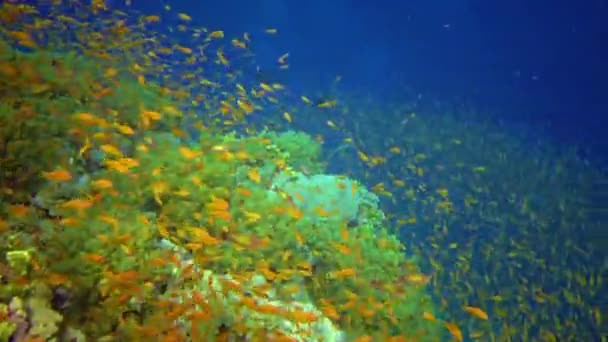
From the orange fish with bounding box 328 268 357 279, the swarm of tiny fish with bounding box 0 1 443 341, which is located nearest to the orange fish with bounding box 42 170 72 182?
the swarm of tiny fish with bounding box 0 1 443 341

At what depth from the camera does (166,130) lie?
7.15m

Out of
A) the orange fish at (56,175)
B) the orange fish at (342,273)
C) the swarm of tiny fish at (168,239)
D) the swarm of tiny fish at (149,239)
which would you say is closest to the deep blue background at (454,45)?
the swarm of tiny fish at (168,239)

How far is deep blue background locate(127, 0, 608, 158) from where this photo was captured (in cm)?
5494

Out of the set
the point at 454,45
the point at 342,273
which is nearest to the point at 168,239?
the point at 342,273

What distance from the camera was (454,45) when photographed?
81.6 meters

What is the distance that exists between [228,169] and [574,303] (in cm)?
1058

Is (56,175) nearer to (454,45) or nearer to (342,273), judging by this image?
(342,273)

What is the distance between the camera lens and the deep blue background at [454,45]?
5494 cm

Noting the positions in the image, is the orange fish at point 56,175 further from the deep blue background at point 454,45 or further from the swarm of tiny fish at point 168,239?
the deep blue background at point 454,45

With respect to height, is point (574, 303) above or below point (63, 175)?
above

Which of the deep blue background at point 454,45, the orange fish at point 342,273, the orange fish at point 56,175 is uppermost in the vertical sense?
the deep blue background at point 454,45

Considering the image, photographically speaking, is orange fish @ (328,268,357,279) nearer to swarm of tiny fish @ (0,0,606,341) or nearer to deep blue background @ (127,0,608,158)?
swarm of tiny fish @ (0,0,606,341)

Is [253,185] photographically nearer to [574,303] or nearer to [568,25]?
[574,303]

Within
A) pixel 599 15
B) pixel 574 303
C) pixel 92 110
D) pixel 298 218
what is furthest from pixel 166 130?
pixel 599 15
